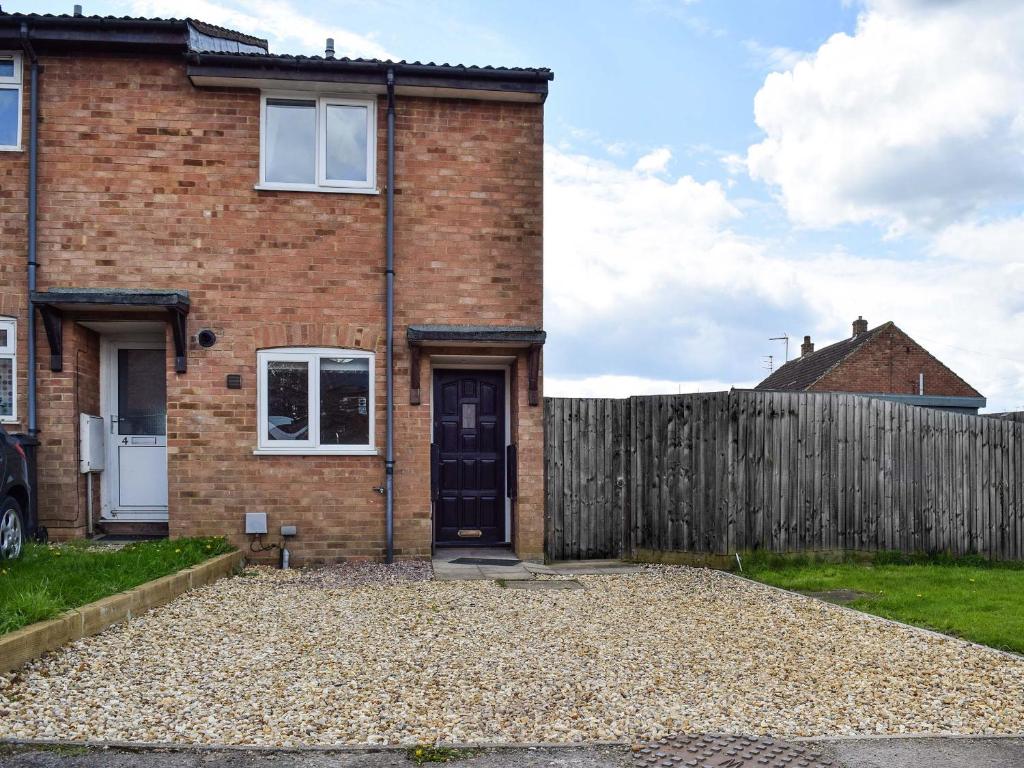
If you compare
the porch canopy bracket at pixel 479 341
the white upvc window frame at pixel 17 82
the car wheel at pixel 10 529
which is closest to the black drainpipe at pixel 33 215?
the white upvc window frame at pixel 17 82

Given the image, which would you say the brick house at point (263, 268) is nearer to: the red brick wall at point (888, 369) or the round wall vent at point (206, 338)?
the round wall vent at point (206, 338)

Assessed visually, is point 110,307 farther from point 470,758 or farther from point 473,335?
point 470,758

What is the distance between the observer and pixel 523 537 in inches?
377

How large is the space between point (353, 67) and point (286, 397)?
12.5ft

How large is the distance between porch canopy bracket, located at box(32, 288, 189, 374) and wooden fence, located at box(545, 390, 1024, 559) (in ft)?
13.9

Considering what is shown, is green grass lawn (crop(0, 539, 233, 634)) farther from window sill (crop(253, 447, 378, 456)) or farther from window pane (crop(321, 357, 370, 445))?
window pane (crop(321, 357, 370, 445))

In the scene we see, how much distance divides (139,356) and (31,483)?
Answer: 6.50ft

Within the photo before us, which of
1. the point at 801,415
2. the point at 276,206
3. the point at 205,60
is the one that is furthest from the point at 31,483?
the point at 801,415

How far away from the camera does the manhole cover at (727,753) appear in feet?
12.0

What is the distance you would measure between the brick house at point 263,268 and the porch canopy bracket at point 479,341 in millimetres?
34

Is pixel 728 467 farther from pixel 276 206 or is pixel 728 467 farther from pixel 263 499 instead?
pixel 276 206

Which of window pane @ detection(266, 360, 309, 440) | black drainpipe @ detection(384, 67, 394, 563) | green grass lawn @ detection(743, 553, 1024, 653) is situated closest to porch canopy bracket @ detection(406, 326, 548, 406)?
black drainpipe @ detection(384, 67, 394, 563)

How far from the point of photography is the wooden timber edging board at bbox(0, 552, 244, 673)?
4719 millimetres

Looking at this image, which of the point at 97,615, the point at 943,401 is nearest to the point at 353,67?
the point at 97,615
